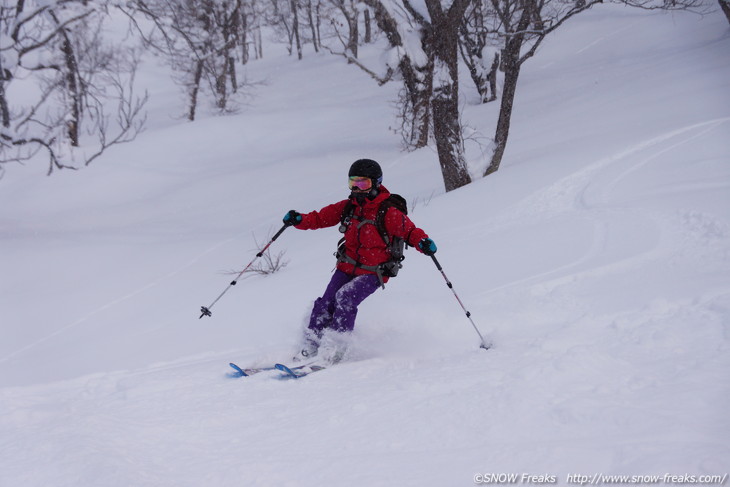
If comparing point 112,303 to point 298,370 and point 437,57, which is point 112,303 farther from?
point 437,57

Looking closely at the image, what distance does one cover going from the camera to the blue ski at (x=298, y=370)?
4.25 m

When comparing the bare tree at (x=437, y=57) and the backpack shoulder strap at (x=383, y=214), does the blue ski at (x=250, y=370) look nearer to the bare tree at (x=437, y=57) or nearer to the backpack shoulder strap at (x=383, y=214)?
the backpack shoulder strap at (x=383, y=214)

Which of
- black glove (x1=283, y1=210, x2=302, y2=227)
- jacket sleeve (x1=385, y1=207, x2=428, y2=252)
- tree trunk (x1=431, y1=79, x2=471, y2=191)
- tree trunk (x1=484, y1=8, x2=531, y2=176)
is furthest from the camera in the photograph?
tree trunk (x1=484, y1=8, x2=531, y2=176)

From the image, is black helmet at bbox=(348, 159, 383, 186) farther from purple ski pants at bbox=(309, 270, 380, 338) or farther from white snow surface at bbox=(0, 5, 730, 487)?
white snow surface at bbox=(0, 5, 730, 487)

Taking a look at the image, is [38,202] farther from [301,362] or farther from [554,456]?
[554,456]

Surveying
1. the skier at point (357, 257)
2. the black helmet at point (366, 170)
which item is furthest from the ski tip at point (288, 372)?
the black helmet at point (366, 170)

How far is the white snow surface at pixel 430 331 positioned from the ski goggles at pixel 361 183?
133cm

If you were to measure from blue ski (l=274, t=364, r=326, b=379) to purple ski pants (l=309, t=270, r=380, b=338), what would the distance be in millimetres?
413

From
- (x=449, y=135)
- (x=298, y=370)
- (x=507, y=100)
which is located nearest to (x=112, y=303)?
(x=298, y=370)

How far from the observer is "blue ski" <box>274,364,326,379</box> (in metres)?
4.25

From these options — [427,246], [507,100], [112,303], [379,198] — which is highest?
[507,100]

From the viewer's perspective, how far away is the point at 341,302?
15.3 ft

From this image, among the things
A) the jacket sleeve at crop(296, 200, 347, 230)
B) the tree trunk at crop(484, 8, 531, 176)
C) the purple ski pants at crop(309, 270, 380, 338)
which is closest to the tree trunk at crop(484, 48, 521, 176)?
the tree trunk at crop(484, 8, 531, 176)

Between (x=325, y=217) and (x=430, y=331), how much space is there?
138 centimetres
